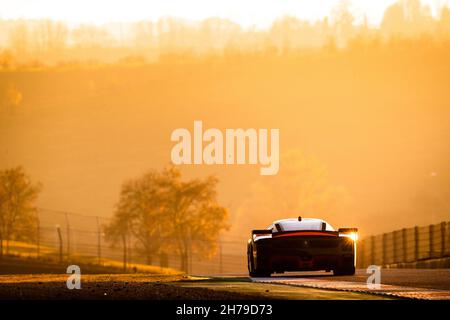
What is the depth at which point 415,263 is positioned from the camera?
47156 millimetres

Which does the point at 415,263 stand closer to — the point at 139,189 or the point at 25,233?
the point at 25,233

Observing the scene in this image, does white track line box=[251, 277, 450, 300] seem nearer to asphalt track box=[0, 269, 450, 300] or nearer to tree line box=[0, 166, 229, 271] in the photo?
asphalt track box=[0, 269, 450, 300]

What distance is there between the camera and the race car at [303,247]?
28375mm

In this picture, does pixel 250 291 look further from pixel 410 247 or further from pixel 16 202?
pixel 16 202

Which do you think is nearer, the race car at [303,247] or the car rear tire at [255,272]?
the race car at [303,247]

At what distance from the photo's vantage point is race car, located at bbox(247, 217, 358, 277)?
28375mm

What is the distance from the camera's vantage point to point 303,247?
2834cm

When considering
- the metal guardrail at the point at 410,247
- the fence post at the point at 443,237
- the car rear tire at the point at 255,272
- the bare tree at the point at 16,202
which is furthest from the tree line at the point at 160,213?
the car rear tire at the point at 255,272

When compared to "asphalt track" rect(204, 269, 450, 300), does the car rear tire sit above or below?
above

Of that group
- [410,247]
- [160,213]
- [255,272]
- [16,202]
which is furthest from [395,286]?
[16,202]

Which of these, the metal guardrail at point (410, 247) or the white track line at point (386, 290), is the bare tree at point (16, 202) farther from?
the white track line at point (386, 290)

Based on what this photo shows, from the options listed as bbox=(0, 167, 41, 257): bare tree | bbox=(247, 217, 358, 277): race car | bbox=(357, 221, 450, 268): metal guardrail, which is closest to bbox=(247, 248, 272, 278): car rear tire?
bbox=(247, 217, 358, 277): race car
